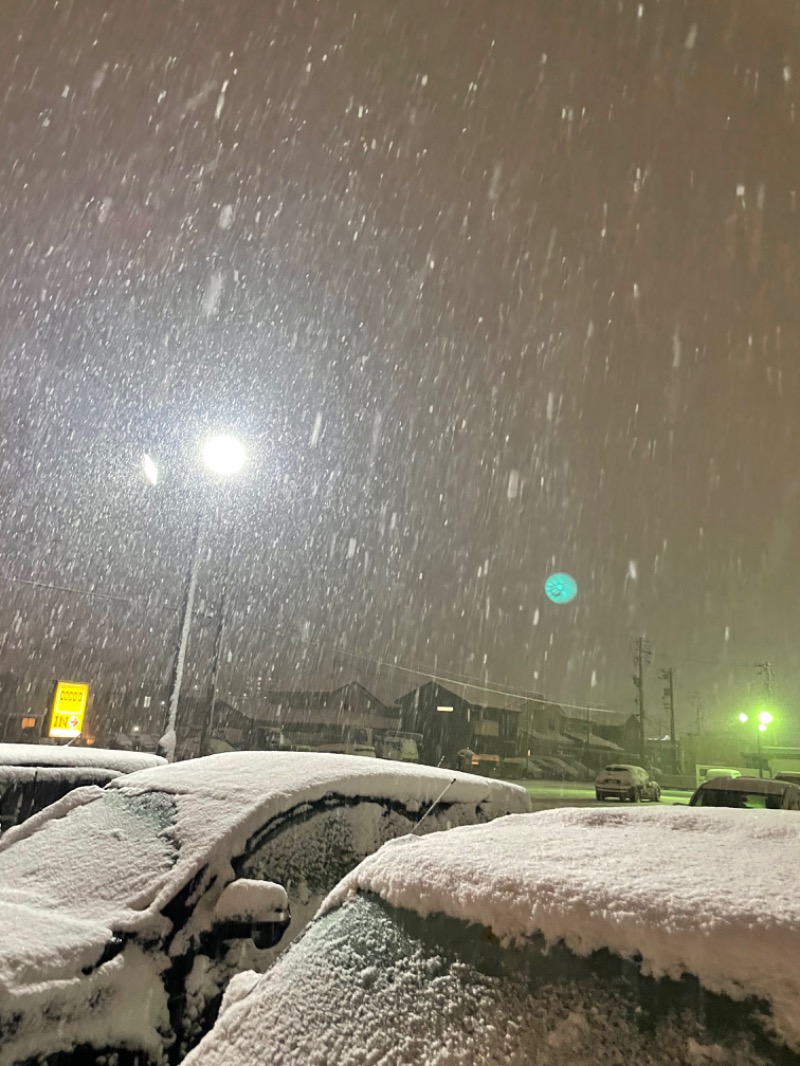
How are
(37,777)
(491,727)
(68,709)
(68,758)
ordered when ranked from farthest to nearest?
(491,727) → (68,709) → (68,758) → (37,777)

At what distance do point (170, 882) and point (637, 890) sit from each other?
2.47 m

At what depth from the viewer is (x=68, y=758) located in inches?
297

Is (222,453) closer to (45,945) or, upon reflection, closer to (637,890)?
(45,945)

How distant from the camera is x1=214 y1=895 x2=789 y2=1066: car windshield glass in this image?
144cm

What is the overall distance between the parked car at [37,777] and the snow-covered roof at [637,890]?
5.53m

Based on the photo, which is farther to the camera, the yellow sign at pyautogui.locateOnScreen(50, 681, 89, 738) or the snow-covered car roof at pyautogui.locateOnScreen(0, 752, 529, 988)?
the yellow sign at pyautogui.locateOnScreen(50, 681, 89, 738)

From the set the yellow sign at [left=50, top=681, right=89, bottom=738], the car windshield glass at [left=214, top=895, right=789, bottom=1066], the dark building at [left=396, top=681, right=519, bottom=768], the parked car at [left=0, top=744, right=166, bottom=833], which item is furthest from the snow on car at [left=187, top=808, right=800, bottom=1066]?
the dark building at [left=396, top=681, right=519, bottom=768]

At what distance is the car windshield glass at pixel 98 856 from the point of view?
3.42m

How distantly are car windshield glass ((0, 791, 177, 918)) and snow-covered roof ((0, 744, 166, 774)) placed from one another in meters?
3.05

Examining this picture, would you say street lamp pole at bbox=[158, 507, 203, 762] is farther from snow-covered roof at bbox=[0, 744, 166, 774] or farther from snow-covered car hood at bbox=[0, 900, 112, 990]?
snow-covered car hood at bbox=[0, 900, 112, 990]

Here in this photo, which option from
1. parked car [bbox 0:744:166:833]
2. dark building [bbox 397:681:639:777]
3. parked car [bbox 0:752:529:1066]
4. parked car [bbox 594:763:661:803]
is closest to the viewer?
parked car [bbox 0:752:529:1066]

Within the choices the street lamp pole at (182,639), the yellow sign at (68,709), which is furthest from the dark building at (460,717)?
the street lamp pole at (182,639)

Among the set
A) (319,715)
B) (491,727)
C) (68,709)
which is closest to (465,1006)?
(68,709)

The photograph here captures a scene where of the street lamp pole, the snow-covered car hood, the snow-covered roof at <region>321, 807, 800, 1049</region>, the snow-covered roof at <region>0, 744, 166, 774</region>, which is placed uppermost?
the street lamp pole
